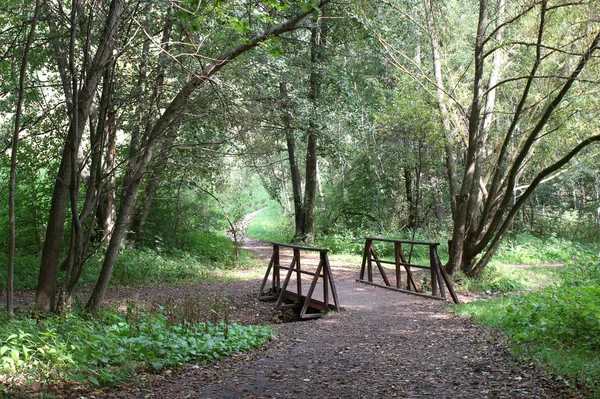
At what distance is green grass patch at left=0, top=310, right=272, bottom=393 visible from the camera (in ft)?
14.3

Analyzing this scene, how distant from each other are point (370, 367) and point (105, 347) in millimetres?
2832

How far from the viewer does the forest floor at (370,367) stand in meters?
4.62

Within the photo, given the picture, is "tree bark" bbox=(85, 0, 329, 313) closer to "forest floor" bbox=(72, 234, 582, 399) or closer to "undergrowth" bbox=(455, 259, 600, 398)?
"forest floor" bbox=(72, 234, 582, 399)

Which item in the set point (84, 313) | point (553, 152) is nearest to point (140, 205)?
point (84, 313)

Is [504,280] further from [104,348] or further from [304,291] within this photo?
[104,348]

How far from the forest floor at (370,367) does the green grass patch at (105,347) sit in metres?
0.18

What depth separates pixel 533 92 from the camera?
13383mm

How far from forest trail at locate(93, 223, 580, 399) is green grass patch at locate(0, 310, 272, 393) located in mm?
226

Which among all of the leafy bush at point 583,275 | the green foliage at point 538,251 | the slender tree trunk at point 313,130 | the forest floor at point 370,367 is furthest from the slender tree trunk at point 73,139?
the green foliage at point 538,251

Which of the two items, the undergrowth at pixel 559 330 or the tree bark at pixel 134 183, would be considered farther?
the tree bark at pixel 134 183

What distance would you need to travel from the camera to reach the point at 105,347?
5.18 metres

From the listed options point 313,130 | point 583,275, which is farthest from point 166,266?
point 583,275

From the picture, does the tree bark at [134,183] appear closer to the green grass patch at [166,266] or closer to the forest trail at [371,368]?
the forest trail at [371,368]

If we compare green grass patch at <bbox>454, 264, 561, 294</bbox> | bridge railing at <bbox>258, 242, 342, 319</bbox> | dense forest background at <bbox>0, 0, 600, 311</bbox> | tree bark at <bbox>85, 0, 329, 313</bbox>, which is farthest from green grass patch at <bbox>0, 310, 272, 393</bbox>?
green grass patch at <bbox>454, 264, 561, 294</bbox>
